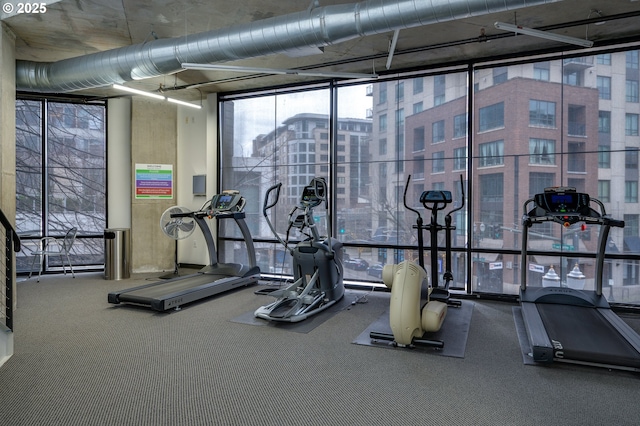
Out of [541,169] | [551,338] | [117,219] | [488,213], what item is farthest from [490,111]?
[117,219]

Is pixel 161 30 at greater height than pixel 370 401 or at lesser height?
greater

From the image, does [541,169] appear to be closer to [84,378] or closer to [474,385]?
[474,385]

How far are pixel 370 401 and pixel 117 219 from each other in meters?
6.63

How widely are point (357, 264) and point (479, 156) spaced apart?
250 cm

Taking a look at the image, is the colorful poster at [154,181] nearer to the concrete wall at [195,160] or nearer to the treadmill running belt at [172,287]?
the concrete wall at [195,160]

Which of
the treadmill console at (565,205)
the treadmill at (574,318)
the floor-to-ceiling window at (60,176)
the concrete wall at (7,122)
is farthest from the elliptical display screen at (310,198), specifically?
the floor-to-ceiling window at (60,176)

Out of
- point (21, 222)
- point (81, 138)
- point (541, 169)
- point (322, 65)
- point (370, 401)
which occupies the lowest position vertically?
point (370, 401)

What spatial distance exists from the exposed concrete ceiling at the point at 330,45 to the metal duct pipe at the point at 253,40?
0.66 ft

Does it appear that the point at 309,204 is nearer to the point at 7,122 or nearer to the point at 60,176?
the point at 7,122

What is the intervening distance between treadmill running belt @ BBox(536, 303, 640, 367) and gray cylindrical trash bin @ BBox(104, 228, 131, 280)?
6433 millimetres

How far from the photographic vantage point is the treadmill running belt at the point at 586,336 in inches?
124

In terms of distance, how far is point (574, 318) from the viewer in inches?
157

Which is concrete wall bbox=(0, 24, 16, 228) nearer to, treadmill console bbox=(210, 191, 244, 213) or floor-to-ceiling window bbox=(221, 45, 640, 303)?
treadmill console bbox=(210, 191, 244, 213)

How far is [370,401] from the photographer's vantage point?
2.71 m
